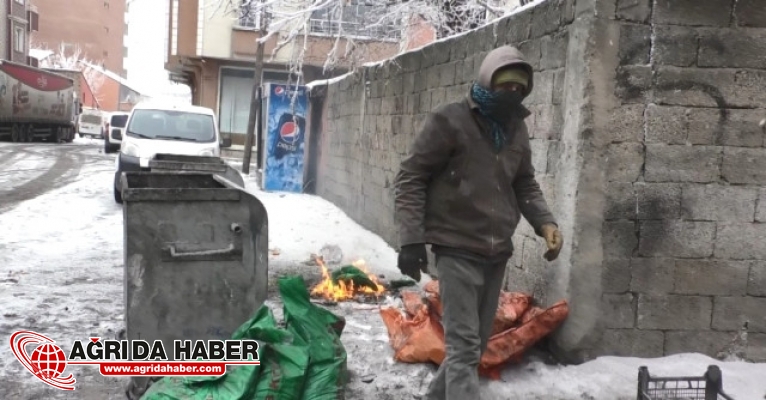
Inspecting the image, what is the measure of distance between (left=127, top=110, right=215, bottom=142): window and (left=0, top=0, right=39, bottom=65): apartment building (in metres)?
36.8

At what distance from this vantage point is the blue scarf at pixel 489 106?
341 centimetres

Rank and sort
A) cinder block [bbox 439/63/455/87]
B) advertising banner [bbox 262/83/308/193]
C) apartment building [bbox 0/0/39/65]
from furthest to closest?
apartment building [bbox 0/0/39/65] < advertising banner [bbox 262/83/308/193] < cinder block [bbox 439/63/455/87]

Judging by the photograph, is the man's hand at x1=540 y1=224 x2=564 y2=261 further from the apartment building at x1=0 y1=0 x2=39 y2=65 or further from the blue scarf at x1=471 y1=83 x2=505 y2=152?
the apartment building at x1=0 y1=0 x2=39 y2=65

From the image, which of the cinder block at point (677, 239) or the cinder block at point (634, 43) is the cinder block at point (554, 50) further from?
the cinder block at point (677, 239)

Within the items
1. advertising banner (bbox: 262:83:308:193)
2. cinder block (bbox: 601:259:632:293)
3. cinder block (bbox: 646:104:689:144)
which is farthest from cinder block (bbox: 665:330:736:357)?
advertising banner (bbox: 262:83:308:193)

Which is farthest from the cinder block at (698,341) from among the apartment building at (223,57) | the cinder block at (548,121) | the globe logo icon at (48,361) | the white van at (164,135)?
the apartment building at (223,57)

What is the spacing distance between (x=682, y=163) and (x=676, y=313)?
3.33 feet

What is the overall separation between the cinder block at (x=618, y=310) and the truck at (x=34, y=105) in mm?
29004

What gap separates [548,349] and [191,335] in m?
2.45

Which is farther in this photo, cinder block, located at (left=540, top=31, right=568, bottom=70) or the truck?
the truck

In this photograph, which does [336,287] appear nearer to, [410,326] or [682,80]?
[410,326]

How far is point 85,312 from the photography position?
5.60 metres

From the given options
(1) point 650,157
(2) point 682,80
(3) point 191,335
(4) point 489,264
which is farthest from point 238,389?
(2) point 682,80

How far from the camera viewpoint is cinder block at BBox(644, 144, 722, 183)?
14.5 feet
